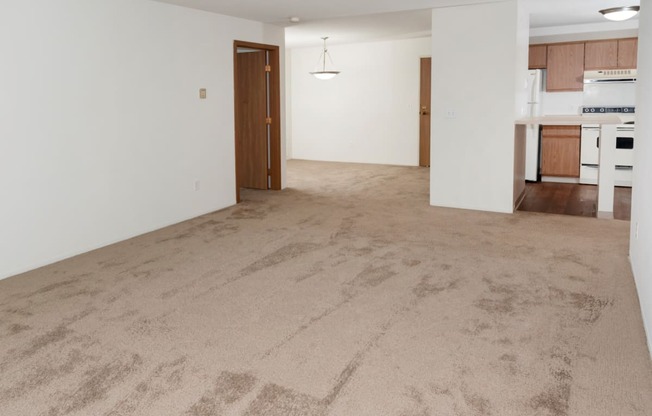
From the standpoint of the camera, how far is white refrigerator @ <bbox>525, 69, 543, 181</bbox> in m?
8.21

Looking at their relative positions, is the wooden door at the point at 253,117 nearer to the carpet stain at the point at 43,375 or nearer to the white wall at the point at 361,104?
the white wall at the point at 361,104

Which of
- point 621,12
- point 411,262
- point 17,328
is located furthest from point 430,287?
point 621,12

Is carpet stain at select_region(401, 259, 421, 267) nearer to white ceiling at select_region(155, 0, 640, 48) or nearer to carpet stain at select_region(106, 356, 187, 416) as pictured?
carpet stain at select_region(106, 356, 187, 416)

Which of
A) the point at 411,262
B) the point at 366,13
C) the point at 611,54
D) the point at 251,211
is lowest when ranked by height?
the point at 411,262

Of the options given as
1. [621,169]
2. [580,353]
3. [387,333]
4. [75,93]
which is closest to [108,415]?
[387,333]

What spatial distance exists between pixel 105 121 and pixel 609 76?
6.75 metres

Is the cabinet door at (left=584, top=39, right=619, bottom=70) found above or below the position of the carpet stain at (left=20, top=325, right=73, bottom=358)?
above

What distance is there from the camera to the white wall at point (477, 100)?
587cm

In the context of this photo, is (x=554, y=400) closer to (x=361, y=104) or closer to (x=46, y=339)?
(x=46, y=339)

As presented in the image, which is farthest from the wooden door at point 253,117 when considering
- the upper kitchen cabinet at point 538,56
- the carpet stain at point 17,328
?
the carpet stain at point 17,328

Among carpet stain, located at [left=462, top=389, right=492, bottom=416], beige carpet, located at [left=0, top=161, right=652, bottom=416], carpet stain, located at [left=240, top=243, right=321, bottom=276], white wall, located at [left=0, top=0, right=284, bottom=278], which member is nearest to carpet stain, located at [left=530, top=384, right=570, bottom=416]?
beige carpet, located at [left=0, top=161, right=652, bottom=416]

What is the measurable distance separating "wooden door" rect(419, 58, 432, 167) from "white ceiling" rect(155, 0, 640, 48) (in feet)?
4.25

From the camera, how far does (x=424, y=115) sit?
402 inches

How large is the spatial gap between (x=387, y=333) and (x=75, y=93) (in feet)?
11.0
